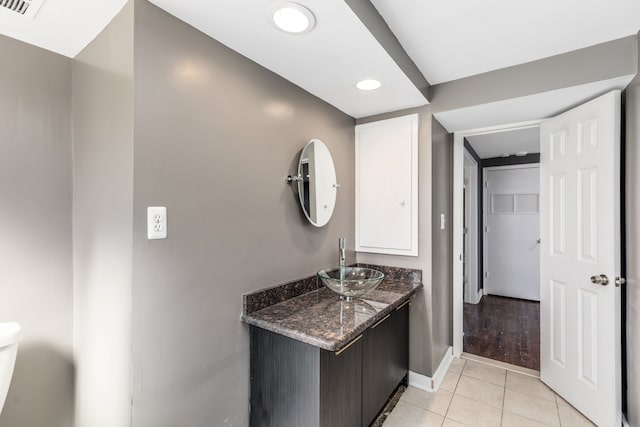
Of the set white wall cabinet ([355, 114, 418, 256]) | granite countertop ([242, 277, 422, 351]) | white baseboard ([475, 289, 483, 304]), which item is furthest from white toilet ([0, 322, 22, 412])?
white baseboard ([475, 289, 483, 304])

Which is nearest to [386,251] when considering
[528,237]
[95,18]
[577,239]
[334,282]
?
[334,282]

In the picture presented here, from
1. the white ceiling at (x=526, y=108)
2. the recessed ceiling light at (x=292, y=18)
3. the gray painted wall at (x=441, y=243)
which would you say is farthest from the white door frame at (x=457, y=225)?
the recessed ceiling light at (x=292, y=18)

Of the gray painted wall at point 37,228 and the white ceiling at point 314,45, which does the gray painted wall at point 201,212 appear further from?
the gray painted wall at point 37,228

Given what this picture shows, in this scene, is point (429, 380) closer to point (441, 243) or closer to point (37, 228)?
point (441, 243)

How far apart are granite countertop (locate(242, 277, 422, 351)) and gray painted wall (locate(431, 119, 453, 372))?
446 mm

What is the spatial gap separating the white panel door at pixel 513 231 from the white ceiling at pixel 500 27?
2917mm

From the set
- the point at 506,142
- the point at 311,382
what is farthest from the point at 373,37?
the point at 506,142

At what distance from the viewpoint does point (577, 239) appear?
6.31 ft

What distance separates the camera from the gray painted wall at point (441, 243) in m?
2.21

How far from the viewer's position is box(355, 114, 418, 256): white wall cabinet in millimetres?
2193

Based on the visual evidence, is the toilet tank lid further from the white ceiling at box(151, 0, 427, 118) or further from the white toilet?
the white ceiling at box(151, 0, 427, 118)

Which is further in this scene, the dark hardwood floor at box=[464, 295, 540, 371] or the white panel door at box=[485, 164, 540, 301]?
the white panel door at box=[485, 164, 540, 301]

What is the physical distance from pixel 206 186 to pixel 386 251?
4.92 feet

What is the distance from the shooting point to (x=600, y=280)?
1742 millimetres
